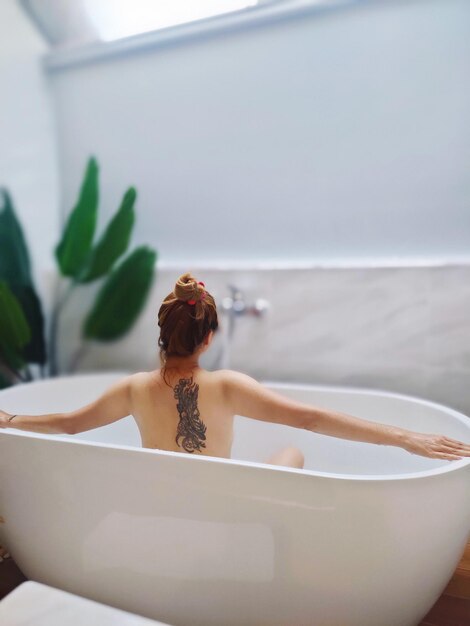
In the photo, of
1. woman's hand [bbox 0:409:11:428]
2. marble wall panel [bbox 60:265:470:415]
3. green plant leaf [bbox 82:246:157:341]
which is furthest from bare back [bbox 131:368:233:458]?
green plant leaf [bbox 82:246:157:341]

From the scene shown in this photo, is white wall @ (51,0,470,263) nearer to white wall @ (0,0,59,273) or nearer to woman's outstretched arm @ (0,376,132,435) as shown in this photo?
white wall @ (0,0,59,273)

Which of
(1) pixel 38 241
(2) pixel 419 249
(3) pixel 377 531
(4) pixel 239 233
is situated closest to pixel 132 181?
(4) pixel 239 233

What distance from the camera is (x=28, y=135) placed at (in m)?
2.22

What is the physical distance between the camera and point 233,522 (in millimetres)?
1102

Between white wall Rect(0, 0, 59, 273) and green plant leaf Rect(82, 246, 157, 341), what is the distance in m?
0.36

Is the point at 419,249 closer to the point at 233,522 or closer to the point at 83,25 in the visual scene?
the point at 233,522

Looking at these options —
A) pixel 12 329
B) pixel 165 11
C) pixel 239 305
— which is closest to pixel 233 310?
pixel 239 305

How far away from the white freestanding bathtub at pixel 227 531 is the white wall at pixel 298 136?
0.94 m

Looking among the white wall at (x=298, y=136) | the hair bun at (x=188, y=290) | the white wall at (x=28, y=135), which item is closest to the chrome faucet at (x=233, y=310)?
the white wall at (x=298, y=136)

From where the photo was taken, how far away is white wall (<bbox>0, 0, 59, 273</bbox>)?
7.12 ft

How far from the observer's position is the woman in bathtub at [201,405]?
1.14 meters

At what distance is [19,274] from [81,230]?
394 millimetres

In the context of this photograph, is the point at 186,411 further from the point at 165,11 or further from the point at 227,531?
the point at 165,11

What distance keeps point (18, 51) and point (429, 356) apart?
7.21ft
